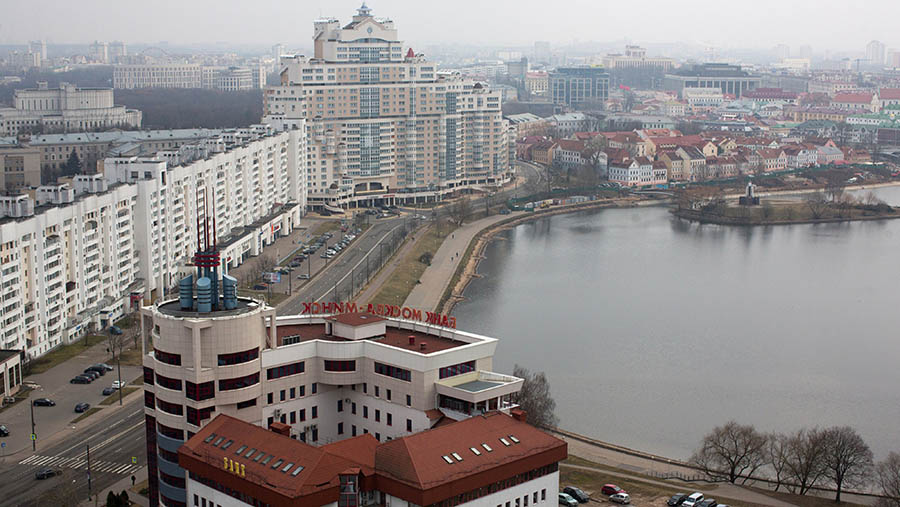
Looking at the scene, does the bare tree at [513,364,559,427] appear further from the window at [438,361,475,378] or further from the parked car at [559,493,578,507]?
the window at [438,361,475,378]

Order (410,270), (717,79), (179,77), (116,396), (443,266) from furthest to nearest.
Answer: (179,77)
(717,79)
(443,266)
(410,270)
(116,396)

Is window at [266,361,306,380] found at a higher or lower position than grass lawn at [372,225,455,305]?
higher

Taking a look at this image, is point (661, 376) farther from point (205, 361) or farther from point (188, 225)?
point (188, 225)

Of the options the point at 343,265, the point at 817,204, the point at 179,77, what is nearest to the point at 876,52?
the point at 179,77

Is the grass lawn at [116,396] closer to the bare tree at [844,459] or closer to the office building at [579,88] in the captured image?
the bare tree at [844,459]

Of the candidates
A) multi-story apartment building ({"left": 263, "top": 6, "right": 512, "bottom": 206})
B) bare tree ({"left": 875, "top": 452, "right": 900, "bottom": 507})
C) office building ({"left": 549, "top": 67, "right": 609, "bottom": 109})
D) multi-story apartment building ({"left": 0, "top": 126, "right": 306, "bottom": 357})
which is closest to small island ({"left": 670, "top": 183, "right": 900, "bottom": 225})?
multi-story apartment building ({"left": 263, "top": 6, "right": 512, "bottom": 206})

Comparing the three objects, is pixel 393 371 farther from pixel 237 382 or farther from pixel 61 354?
pixel 61 354

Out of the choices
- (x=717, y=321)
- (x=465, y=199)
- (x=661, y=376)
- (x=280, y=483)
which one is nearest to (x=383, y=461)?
(x=280, y=483)
